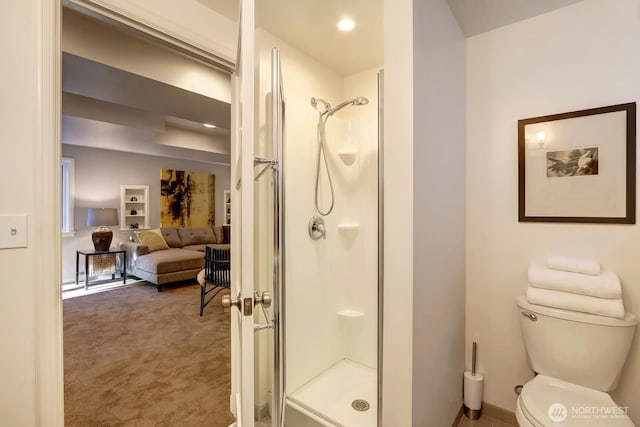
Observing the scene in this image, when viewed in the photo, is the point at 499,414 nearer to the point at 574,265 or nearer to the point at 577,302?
the point at 577,302

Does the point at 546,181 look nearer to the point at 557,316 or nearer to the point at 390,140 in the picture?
the point at 557,316

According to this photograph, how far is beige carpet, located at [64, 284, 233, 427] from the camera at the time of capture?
73.9 inches

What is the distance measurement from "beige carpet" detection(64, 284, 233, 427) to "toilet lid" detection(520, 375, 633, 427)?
1636 mm

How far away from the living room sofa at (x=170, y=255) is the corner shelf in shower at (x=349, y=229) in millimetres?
3657

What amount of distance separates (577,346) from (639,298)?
0.41 meters

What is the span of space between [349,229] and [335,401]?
44.6 inches

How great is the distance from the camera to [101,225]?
5.05 m

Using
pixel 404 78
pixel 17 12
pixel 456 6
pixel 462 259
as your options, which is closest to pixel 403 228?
pixel 404 78

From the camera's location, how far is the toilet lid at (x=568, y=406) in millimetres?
1154

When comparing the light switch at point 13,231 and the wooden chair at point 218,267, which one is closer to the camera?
the light switch at point 13,231

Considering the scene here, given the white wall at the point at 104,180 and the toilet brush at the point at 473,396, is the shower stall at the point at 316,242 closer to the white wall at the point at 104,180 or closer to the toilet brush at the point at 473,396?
the toilet brush at the point at 473,396

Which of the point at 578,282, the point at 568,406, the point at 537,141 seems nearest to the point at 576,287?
the point at 578,282

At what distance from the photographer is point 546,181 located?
1677mm

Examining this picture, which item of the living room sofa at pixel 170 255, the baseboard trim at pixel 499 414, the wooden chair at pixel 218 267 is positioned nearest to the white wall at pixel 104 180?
the living room sofa at pixel 170 255
